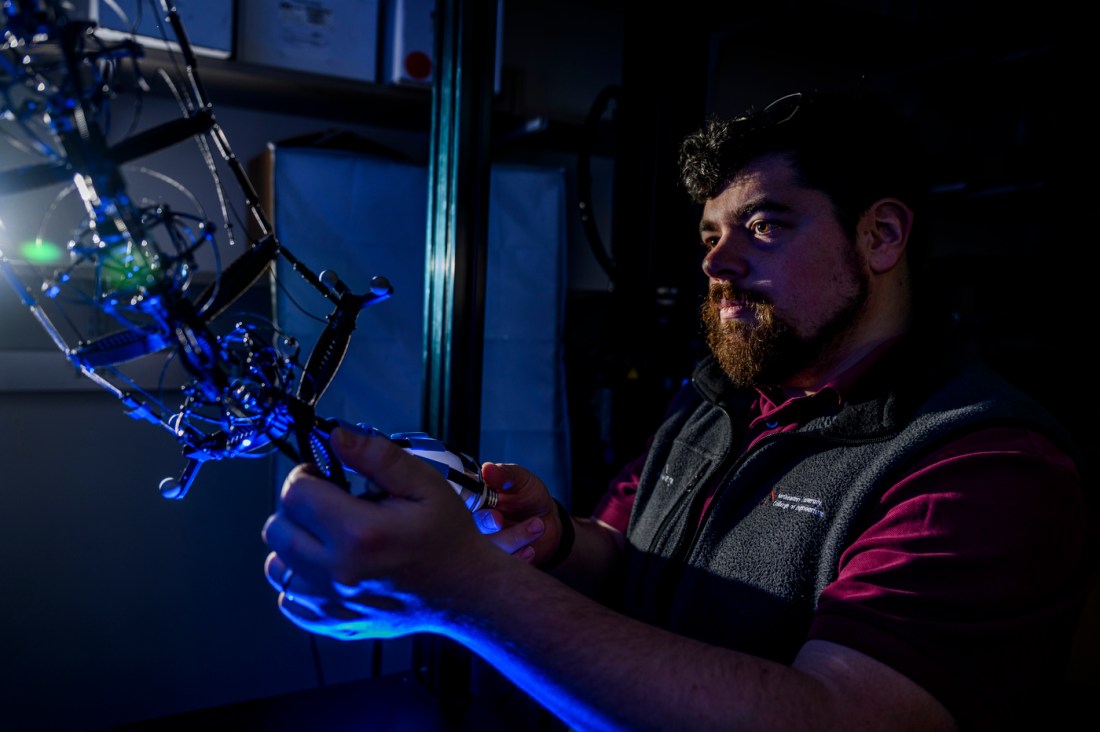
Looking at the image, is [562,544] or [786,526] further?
[562,544]

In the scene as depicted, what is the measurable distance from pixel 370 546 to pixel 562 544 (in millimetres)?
699

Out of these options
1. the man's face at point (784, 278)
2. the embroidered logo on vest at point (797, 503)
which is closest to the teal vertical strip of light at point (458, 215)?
the man's face at point (784, 278)

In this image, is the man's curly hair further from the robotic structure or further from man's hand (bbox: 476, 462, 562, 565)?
the robotic structure

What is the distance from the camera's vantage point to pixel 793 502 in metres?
1.03

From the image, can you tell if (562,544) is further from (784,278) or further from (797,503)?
(784,278)

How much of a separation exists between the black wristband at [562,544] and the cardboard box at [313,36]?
1.08m

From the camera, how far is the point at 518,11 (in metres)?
2.21

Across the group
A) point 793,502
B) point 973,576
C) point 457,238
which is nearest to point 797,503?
point 793,502

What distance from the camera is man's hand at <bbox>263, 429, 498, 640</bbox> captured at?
1.94 feet

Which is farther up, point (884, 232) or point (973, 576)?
point (884, 232)

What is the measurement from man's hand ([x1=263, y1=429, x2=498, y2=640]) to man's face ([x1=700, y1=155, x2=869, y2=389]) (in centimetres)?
68

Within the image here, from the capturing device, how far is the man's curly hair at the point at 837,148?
1.17m

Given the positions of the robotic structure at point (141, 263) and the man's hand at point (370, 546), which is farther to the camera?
the man's hand at point (370, 546)

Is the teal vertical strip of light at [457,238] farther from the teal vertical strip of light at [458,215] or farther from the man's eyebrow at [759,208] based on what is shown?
the man's eyebrow at [759,208]
